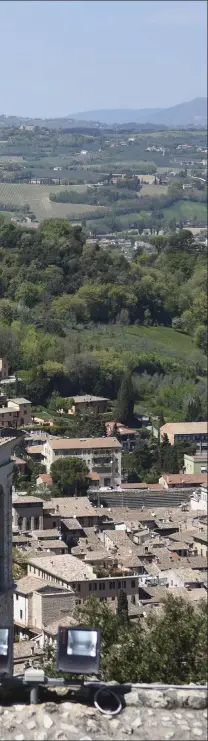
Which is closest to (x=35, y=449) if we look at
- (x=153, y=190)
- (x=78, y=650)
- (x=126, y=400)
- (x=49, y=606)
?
(x=126, y=400)

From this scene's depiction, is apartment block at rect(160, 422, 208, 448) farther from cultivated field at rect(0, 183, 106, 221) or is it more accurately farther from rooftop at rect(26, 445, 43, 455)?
cultivated field at rect(0, 183, 106, 221)

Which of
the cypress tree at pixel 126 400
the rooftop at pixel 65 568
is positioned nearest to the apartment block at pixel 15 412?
the cypress tree at pixel 126 400

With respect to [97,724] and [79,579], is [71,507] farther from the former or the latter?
[97,724]

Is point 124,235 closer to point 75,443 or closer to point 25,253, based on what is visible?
point 25,253

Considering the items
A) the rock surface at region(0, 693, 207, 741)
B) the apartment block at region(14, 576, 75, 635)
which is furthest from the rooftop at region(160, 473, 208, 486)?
the rock surface at region(0, 693, 207, 741)

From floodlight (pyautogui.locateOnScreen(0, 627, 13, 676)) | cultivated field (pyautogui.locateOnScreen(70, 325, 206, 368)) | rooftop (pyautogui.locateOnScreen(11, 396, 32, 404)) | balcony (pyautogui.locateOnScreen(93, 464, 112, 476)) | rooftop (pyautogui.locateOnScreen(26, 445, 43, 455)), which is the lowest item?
balcony (pyautogui.locateOnScreen(93, 464, 112, 476))

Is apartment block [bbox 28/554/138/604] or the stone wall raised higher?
the stone wall

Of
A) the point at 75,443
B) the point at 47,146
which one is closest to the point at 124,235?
the point at 47,146
